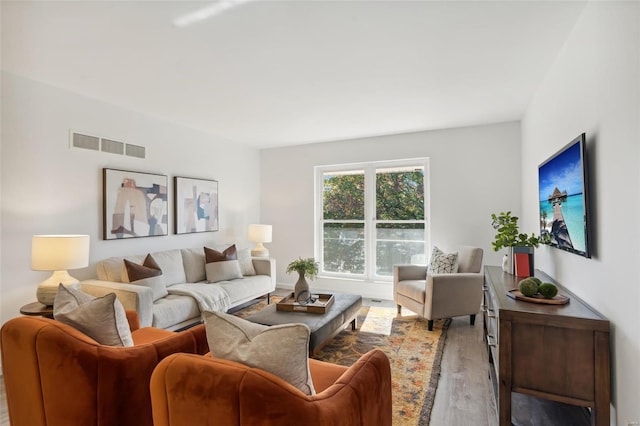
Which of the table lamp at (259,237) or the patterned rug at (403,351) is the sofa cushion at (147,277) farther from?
the table lamp at (259,237)

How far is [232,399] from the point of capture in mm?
1000

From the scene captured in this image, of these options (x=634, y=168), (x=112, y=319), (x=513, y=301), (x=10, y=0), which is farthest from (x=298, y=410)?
(x=10, y=0)

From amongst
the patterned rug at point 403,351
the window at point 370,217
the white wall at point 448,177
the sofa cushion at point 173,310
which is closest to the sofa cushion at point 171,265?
the sofa cushion at point 173,310

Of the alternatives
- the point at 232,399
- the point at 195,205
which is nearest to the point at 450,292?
the point at 232,399

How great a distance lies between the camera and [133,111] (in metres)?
3.71

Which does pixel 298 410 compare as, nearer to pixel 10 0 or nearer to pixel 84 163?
pixel 10 0

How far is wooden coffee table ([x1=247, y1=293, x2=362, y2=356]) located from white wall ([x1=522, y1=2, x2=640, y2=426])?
1748 mm

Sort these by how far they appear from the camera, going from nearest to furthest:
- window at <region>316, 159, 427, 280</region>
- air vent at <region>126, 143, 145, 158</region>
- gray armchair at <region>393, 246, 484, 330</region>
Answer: gray armchair at <region>393, 246, 484, 330</region>, air vent at <region>126, 143, 145, 158</region>, window at <region>316, 159, 427, 280</region>

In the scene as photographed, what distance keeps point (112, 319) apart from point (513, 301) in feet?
7.23

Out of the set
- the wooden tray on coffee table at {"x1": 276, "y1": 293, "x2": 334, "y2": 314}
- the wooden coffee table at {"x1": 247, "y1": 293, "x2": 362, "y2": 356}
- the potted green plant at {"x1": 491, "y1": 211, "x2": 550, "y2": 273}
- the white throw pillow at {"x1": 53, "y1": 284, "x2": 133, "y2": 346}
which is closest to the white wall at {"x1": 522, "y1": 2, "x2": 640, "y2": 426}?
the potted green plant at {"x1": 491, "y1": 211, "x2": 550, "y2": 273}

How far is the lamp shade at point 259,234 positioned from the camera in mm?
5094

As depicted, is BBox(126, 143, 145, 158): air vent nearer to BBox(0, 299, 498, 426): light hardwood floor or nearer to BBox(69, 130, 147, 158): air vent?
BBox(69, 130, 147, 158): air vent

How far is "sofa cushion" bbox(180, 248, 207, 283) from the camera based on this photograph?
4055 millimetres

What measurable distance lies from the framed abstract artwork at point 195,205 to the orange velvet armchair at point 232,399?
135 inches
